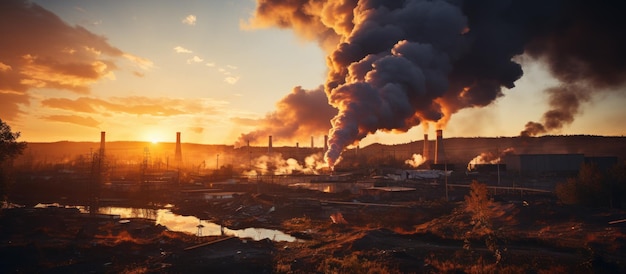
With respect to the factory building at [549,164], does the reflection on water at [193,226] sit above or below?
below

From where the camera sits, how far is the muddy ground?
1948 centimetres

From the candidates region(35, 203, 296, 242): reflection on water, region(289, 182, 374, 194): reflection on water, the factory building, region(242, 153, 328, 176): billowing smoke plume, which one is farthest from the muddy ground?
region(242, 153, 328, 176): billowing smoke plume

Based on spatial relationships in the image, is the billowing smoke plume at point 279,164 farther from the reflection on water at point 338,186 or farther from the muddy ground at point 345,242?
the muddy ground at point 345,242

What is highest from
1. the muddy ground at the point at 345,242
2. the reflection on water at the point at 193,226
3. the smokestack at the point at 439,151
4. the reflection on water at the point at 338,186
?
the smokestack at the point at 439,151

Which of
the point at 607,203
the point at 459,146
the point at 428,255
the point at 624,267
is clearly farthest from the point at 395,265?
the point at 459,146

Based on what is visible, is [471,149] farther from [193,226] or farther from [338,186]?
[193,226]

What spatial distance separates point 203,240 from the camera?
2862 centimetres

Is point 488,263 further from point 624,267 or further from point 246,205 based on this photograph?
point 246,205

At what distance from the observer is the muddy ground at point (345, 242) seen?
19.5 meters

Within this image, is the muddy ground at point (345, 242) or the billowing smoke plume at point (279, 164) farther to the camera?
the billowing smoke plume at point (279, 164)

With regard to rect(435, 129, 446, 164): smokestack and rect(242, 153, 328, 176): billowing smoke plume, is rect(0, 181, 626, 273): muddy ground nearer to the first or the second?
rect(435, 129, 446, 164): smokestack

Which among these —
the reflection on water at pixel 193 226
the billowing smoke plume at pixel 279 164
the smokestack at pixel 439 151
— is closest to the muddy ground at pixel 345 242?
the reflection on water at pixel 193 226

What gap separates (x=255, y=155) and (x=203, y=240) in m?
88.8

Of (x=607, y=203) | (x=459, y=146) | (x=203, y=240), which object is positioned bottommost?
(x=203, y=240)
